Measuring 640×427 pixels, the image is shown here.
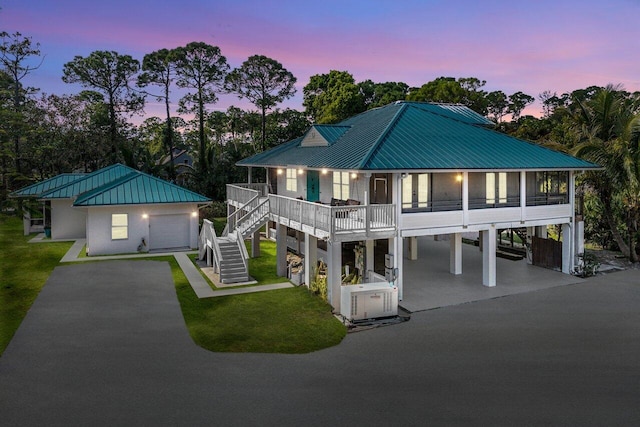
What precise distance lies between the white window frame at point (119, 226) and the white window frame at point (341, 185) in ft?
41.3

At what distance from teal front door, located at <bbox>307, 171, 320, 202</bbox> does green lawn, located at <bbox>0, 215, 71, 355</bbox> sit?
13.0 metres

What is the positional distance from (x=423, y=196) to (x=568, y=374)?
32.0ft

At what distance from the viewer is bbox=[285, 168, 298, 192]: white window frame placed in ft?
85.8

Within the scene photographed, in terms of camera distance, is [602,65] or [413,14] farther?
[602,65]

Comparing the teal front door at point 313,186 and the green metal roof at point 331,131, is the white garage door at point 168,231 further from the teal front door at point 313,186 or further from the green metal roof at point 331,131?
the green metal roof at point 331,131

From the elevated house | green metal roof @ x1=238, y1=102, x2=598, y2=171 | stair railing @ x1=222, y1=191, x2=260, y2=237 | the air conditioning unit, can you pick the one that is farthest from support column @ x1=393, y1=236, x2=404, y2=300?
stair railing @ x1=222, y1=191, x2=260, y2=237

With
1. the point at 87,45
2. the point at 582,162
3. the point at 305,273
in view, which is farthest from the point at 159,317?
the point at 87,45

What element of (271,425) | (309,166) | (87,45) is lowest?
(271,425)

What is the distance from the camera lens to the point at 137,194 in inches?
1025

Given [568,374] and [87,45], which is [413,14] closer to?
[568,374]

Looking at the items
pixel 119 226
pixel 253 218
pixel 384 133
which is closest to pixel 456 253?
pixel 384 133

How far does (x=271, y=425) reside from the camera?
825cm

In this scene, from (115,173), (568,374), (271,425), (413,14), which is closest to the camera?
(271,425)

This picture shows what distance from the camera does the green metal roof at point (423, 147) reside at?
17.1 m
